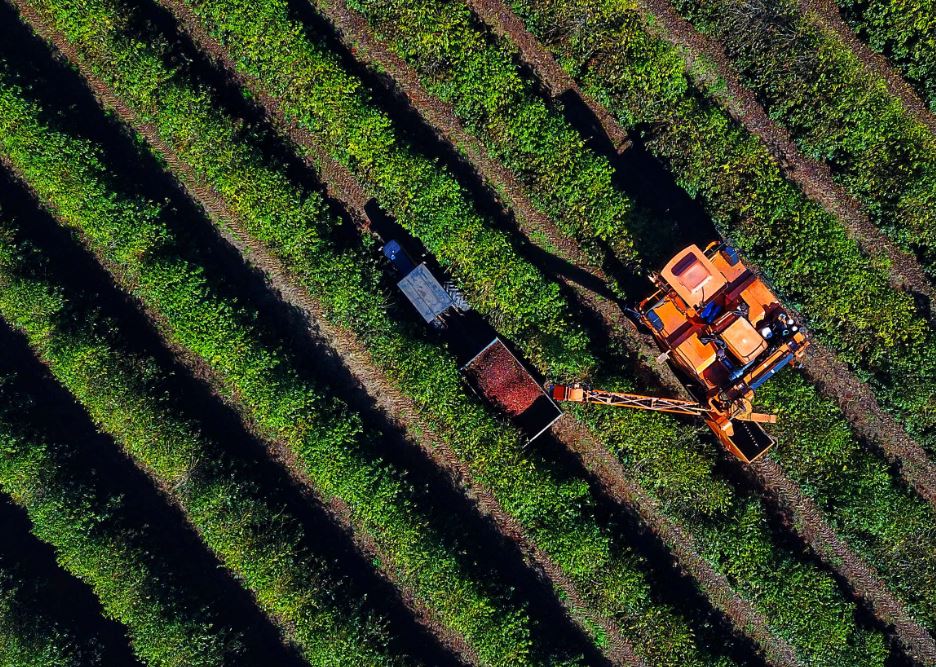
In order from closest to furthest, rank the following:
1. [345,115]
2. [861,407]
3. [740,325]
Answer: [740,325], [345,115], [861,407]

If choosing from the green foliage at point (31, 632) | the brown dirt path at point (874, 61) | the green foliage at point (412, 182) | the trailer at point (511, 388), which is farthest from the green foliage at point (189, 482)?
the brown dirt path at point (874, 61)

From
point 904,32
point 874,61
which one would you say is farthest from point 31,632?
point 904,32

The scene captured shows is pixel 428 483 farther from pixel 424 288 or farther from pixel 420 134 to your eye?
pixel 420 134

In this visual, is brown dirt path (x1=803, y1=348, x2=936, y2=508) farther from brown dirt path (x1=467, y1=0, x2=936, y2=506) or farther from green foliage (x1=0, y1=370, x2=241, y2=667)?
green foliage (x1=0, y1=370, x2=241, y2=667)

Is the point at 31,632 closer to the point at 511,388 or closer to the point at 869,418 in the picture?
the point at 511,388

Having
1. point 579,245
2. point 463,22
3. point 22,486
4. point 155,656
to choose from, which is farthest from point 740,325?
point 22,486

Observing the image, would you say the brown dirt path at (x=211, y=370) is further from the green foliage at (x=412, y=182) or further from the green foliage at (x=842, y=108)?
the green foliage at (x=842, y=108)
